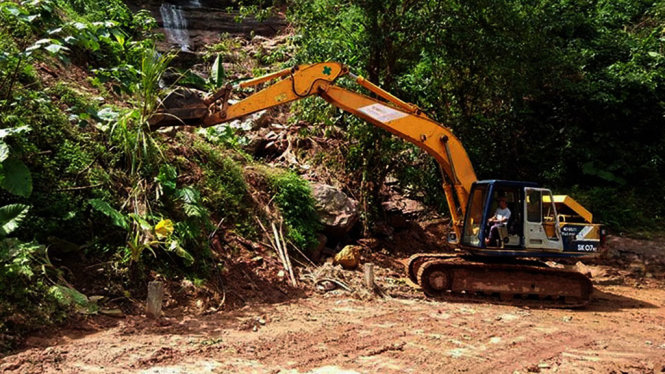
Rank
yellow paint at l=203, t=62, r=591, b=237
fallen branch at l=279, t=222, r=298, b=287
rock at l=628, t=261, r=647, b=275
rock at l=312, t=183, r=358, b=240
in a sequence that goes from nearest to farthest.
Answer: yellow paint at l=203, t=62, r=591, b=237
fallen branch at l=279, t=222, r=298, b=287
rock at l=312, t=183, r=358, b=240
rock at l=628, t=261, r=647, b=275

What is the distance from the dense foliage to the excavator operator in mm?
3500

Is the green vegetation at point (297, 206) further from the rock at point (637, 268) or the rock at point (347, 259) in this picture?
the rock at point (637, 268)

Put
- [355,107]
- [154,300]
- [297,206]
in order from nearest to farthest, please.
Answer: [154,300] < [355,107] < [297,206]

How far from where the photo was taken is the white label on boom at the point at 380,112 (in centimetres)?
851

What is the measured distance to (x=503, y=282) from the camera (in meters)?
8.82

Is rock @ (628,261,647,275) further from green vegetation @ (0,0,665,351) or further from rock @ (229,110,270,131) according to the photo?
rock @ (229,110,270,131)

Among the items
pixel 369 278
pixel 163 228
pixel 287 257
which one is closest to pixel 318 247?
pixel 287 257

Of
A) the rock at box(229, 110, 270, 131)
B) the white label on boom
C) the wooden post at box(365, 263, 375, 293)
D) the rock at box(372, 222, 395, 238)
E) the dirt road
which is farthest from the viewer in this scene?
the rock at box(229, 110, 270, 131)

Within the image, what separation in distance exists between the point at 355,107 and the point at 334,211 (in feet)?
8.33

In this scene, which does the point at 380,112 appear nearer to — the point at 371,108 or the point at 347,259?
the point at 371,108

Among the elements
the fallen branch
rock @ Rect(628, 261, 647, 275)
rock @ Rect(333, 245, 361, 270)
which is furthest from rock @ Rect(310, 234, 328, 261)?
rock @ Rect(628, 261, 647, 275)

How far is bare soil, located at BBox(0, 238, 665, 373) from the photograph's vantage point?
4.89m

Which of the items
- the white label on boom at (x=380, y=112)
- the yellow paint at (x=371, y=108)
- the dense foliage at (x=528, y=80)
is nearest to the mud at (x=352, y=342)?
the yellow paint at (x=371, y=108)

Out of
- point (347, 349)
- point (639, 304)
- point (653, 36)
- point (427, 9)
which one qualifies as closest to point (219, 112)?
point (347, 349)
